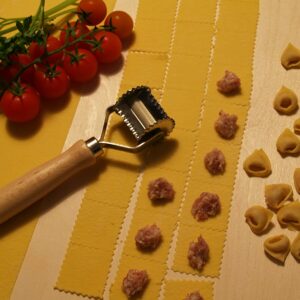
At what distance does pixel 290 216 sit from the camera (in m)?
1.32

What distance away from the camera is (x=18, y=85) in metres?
1.40

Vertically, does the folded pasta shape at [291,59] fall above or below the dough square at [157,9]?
below

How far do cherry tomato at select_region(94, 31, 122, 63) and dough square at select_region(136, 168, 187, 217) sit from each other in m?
0.45

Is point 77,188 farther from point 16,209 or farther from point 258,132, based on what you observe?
point 258,132

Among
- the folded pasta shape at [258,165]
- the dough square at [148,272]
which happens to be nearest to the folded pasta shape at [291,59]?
the folded pasta shape at [258,165]

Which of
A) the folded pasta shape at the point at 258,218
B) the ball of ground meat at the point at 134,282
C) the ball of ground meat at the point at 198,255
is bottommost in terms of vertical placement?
the ball of ground meat at the point at 134,282

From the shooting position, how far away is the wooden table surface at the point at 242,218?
1270 millimetres

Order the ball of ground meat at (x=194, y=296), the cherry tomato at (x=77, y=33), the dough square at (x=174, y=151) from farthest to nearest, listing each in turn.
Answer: the cherry tomato at (x=77, y=33) < the dough square at (x=174, y=151) < the ball of ground meat at (x=194, y=296)

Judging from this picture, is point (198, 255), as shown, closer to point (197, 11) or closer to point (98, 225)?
point (98, 225)

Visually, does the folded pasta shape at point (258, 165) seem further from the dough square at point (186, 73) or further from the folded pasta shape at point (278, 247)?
the dough square at point (186, 73)

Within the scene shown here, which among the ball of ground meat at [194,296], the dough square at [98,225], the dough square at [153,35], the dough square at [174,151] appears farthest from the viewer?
the dough square at [153,35]

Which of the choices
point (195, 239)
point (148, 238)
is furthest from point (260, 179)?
point (148, 238)

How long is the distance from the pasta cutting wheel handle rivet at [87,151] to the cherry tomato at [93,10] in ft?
1.31

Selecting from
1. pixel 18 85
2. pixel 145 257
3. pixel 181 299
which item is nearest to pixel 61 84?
pixel 18 85
